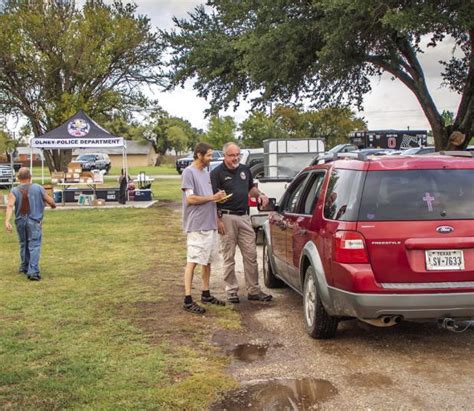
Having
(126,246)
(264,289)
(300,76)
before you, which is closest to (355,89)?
(300,76)

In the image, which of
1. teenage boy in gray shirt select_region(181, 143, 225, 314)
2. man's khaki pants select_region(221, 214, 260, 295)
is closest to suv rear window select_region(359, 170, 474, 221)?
teenage boy in gray shirt select_region(181, 143, 225, 314)

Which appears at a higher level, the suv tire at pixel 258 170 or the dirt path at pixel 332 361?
the suv tire at pixel 258 170

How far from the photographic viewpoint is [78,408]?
14.2ft

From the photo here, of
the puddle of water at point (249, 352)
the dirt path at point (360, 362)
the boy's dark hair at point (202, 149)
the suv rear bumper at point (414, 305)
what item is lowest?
the puddle of water at point (249, 352)

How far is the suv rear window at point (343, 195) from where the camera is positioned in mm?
5402

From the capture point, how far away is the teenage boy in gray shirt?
23.3 ft

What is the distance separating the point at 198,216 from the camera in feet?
23.6

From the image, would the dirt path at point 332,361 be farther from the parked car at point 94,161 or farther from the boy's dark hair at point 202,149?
the parked car at point 94,161

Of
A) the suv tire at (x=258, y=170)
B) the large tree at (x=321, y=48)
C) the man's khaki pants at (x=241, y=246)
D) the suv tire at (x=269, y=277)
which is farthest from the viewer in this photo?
the suv tire at (x=258, y=170)

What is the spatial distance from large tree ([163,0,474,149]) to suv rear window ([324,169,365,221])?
26.8 feet

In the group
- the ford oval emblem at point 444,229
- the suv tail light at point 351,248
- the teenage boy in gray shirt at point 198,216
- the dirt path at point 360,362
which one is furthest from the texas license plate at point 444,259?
the teenage boy in gray shirt at point 198,216

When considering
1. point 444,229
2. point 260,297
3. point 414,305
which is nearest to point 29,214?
point 260,297

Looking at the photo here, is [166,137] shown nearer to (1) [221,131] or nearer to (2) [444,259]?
(1) [221,131]

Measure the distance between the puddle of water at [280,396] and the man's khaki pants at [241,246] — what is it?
2.82m
